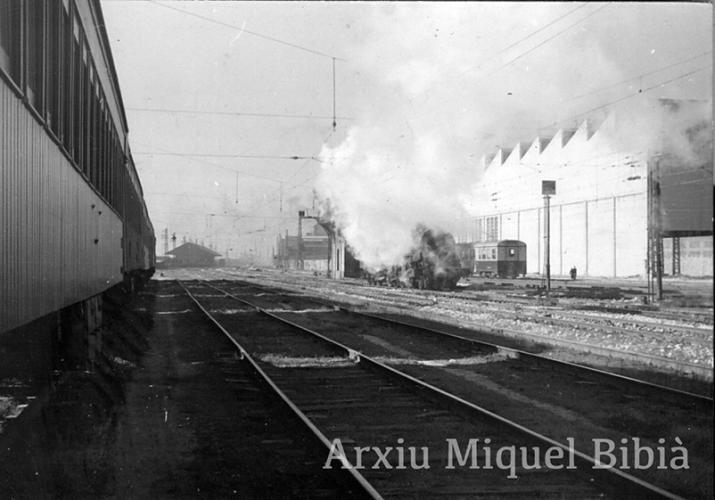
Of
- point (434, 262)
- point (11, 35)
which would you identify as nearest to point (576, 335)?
point (11, 35)

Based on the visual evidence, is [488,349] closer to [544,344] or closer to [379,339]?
[544,344]

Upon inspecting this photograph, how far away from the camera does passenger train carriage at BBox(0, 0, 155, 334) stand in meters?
4.61

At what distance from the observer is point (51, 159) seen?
20.2 feet

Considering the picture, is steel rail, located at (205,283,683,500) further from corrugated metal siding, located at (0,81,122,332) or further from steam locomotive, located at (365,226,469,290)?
steam locomotive, located at (365,226,469,290)

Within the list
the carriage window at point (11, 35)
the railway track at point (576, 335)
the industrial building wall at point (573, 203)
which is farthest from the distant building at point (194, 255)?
the carriage window at point (11, 35)

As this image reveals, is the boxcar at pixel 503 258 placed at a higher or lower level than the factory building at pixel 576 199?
lower

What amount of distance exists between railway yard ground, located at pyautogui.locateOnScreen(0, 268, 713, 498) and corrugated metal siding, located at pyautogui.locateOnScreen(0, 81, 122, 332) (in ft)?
3.26

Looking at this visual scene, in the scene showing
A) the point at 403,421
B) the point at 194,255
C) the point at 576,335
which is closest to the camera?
the point at 403,421

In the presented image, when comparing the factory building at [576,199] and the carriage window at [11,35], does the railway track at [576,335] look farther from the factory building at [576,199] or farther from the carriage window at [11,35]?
the factory building at [576,199]

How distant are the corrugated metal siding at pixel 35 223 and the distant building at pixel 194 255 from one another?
381 feet

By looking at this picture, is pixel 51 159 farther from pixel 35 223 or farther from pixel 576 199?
pixel 576 199

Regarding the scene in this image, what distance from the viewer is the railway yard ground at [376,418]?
4223mm

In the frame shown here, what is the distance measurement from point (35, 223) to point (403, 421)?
3848mm

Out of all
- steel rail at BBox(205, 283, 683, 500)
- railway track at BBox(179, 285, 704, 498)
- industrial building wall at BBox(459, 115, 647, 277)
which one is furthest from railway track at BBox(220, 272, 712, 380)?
industrial building wall at BBox(459, 115, 647, 277)
